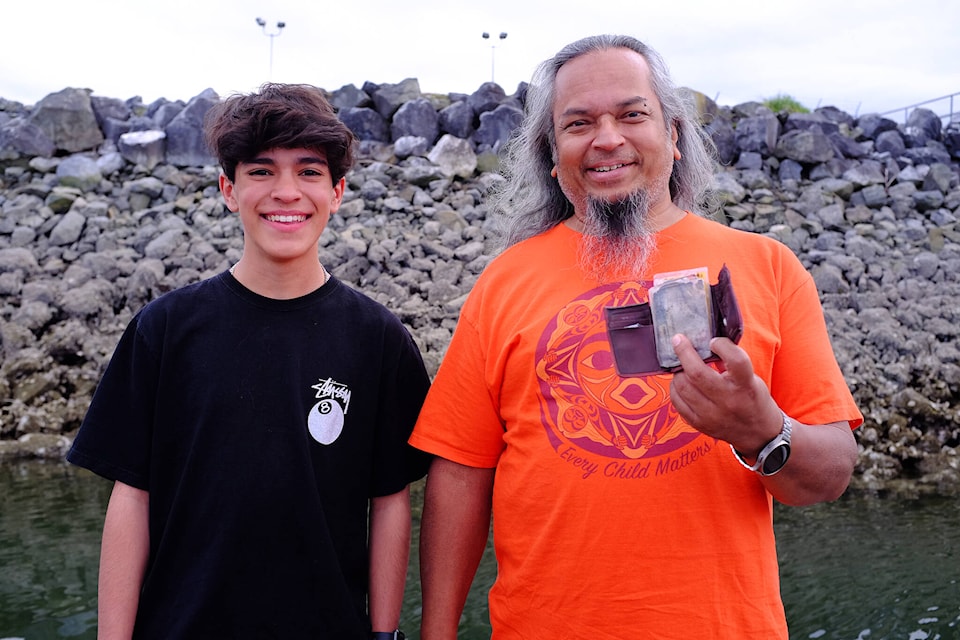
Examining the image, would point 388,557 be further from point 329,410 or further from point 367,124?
point 367,124

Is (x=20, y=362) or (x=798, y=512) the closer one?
(x=798, y=512)

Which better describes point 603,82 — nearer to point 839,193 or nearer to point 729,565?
point 729,565

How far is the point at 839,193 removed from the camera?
42.4 feet

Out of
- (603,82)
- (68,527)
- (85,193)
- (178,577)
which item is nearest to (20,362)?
(68,527)

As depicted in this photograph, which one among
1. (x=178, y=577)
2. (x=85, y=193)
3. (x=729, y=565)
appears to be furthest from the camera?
(x=85, y=193)

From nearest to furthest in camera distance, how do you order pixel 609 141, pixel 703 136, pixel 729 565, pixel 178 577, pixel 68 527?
pixel 729 565 → pixel 178 577 → pixel 609 141 → pixel 703 136 → pixel 68 527

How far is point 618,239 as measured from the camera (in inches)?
85.5

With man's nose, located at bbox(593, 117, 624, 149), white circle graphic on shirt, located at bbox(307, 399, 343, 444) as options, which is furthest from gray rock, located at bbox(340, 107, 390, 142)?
white circle graphic on shirt, located at bbox(307, 399, 343, 444)

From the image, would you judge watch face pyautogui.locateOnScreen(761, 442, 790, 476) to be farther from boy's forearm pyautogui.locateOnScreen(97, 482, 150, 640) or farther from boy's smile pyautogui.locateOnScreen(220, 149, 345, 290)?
boy's forearm pyautogui.locateOnScreen(97, 482, 150, 640)

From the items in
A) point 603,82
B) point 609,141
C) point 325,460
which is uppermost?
point 603,82

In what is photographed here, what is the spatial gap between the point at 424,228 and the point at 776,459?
9.76m

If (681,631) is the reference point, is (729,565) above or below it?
above

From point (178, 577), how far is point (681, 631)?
1.21 metres

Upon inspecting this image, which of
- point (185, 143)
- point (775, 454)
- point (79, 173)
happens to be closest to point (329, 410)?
point (775, 454)
